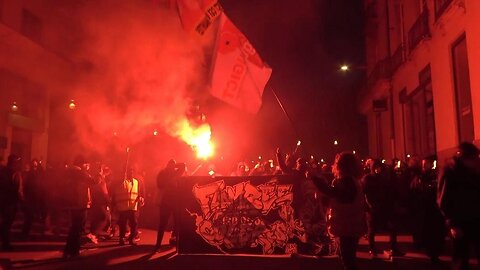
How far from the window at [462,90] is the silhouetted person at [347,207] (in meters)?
7.54

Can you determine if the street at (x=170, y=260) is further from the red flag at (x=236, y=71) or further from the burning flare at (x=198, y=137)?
the burning flare at (x=198, y=137)

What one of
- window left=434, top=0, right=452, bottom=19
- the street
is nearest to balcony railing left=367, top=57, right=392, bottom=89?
window left=434, top=0, right=452, bottom=19

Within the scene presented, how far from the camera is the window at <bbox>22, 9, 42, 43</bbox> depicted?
706 inches

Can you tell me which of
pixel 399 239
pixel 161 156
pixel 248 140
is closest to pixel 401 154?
pixel 399 239

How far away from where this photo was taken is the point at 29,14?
1825cm

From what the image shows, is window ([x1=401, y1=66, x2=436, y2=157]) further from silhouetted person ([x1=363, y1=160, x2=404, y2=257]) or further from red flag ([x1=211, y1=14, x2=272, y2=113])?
red flag ([x1=211, y1=14, x2=272, y2=113])

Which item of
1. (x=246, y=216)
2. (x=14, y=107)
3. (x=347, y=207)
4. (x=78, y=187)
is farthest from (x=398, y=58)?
(x=14, y=107)

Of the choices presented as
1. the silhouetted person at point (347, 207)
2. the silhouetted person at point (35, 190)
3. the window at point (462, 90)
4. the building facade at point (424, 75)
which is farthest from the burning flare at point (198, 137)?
the silhouetted person at point (347, 207)

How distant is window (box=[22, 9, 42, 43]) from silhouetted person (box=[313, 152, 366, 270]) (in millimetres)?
16623

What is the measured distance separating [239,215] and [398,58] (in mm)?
11610

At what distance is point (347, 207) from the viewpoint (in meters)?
4.38

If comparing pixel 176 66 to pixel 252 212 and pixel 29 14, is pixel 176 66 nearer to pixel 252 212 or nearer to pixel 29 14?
pixel 252 212

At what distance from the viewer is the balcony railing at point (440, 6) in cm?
1094

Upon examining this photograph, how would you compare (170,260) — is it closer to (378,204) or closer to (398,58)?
(378,204)
